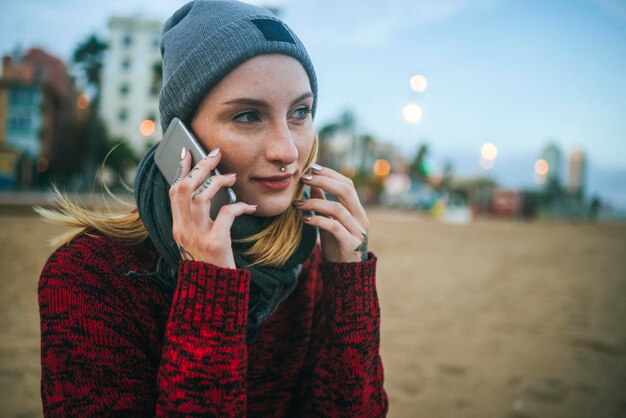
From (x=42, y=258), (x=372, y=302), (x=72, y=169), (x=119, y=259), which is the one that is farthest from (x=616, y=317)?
Answer: (x=72, y=169)


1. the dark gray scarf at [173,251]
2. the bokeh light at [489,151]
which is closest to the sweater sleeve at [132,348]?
the dark gray scarf at [173,251]

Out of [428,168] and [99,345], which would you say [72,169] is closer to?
[428,168]

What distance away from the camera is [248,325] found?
1574 millimetres

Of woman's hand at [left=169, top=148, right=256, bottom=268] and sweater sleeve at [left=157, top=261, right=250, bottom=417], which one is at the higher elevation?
woman's hand at [left=169, top=148, right=256, bottom=268]

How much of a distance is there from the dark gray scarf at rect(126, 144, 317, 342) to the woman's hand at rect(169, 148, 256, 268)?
0.12m

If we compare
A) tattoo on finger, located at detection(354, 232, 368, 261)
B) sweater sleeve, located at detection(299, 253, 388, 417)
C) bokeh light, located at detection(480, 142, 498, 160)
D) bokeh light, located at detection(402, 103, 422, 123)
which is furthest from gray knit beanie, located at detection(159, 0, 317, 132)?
bokeh light, located at detection(480, 142, 498, 160)

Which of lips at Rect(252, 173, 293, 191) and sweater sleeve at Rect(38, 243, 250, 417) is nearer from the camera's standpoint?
sweater sleeve at Rect(38, 243, 250, 417)

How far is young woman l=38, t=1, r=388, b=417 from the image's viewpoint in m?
Result: 1.25

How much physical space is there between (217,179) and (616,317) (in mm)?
8177

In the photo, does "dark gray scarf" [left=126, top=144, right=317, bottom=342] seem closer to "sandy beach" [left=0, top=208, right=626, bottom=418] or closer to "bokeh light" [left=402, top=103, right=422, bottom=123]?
"sandy beach" [left=0, top=208, right=626, bottom=418]

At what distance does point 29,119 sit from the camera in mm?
44062

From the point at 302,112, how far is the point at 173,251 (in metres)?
0.79

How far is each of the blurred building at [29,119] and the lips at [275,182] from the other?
1913 inches

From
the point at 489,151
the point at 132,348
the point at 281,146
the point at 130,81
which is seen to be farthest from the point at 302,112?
the point at 130,81
